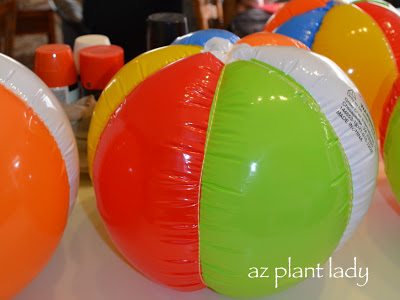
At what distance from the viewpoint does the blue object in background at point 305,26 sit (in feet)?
3.43

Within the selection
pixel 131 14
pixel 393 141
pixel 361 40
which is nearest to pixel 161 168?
pixel 393 141

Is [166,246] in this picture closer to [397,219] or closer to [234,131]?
[234,131]

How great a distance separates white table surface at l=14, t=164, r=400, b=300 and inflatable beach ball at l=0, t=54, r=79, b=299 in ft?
0.31

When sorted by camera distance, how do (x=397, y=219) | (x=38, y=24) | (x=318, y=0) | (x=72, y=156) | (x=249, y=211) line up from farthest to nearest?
1. (x=38, y=24)
2. (x=318, y=0)
3. (x=397, y=219)
4. (x=72, y=156)
5. (x=249, y=211)

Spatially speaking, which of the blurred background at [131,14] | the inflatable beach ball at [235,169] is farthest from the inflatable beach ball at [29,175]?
the blurred background at [131,14]

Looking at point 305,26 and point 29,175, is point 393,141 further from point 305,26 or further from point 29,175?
point 29,175

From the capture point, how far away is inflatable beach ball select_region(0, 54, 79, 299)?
1.98 ft

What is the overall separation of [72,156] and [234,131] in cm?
27

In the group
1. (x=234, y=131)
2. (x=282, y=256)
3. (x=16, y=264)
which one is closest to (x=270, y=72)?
(x=234, y=131)

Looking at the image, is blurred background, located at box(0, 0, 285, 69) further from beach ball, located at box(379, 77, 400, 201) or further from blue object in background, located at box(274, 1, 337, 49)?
beach ball, located at box(379, 77, 400, 201)

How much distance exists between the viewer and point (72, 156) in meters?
0.73

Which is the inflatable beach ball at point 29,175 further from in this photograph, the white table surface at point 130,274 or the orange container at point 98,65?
the orange container at point 98,65

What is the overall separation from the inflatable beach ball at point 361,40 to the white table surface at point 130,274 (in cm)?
29

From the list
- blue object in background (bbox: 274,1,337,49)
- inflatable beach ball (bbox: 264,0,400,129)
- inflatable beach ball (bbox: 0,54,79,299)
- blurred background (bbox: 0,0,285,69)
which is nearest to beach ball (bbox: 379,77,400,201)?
inflatable beach ball (bbox: 264,0,400,129)
